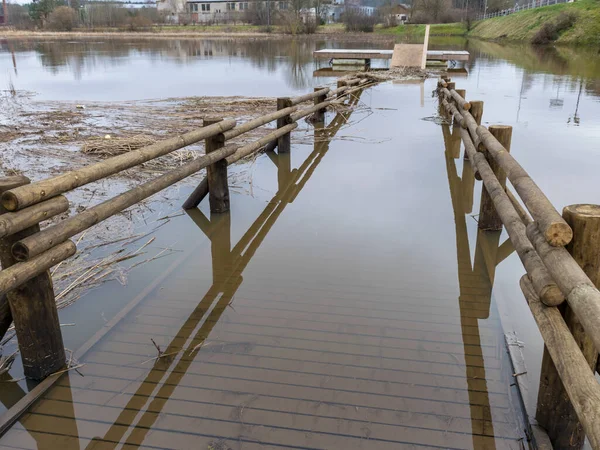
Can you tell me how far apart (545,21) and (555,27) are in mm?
3493

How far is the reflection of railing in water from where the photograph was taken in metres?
2.84

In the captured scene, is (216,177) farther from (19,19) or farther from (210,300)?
(19,19)

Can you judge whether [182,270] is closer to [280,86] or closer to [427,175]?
[427,175]

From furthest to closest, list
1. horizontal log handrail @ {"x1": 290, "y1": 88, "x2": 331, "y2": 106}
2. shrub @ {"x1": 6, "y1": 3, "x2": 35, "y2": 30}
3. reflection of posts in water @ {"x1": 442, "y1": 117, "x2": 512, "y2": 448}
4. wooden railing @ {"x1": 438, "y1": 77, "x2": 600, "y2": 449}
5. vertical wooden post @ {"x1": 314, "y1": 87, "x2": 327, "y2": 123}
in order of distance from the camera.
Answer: shrub @ {"x1": 6, "y1": 3, "x2": 35, "y2": 30}
vertical wooden post @ {"x1": 314, "y1": 87, "x2": 327, "y2": 123}
horizontal log handrail @ {"x1": 290, "y1": 88, "x2": 331, "y2": 106}
reflection of posts in water @ {"x1": 442, "y1": 117, "x2": 512, "y2": 448}
wooden railing @ {"x1": 438, "y1": 77, "x2": 600, "y2": 449}

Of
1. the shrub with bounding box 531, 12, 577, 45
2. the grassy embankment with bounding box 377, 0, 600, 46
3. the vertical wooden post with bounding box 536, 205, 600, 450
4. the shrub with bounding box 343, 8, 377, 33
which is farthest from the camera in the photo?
the shrub with bounding box 343, 8, 377, 33

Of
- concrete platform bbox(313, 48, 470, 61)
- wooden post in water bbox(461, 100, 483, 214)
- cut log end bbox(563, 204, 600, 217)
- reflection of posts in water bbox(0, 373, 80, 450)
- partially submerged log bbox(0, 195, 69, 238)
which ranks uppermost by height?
concrete platform bbox(313, 48, 470, 61)

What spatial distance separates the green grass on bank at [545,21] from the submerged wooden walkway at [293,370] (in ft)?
115

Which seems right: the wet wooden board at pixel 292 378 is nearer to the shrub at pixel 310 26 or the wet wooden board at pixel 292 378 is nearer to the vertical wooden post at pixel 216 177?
the vertical wooden post at pixel 216 177

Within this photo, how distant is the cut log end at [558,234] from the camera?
7.50 feet

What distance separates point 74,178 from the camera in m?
3.04

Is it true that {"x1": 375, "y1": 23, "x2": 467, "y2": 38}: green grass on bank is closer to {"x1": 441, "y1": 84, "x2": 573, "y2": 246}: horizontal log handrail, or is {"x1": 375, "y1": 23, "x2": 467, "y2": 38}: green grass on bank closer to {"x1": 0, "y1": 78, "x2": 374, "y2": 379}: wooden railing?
{"x1": 441, "y1": 84, "x2": 573, "y2": 246}: horizontal log handrail

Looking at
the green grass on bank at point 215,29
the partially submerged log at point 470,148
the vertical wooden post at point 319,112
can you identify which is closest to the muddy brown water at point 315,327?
the partially submerged log at point 470,148

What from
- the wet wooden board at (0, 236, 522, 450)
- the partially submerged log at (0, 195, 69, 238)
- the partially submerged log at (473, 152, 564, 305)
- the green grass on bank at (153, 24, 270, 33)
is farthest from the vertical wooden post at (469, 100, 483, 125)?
the green grass on bank at (153, 24, 270, 33)

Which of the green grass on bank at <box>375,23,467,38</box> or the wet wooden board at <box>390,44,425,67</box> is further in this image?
the green grass on bank at <box>375,23,467,38</box>
